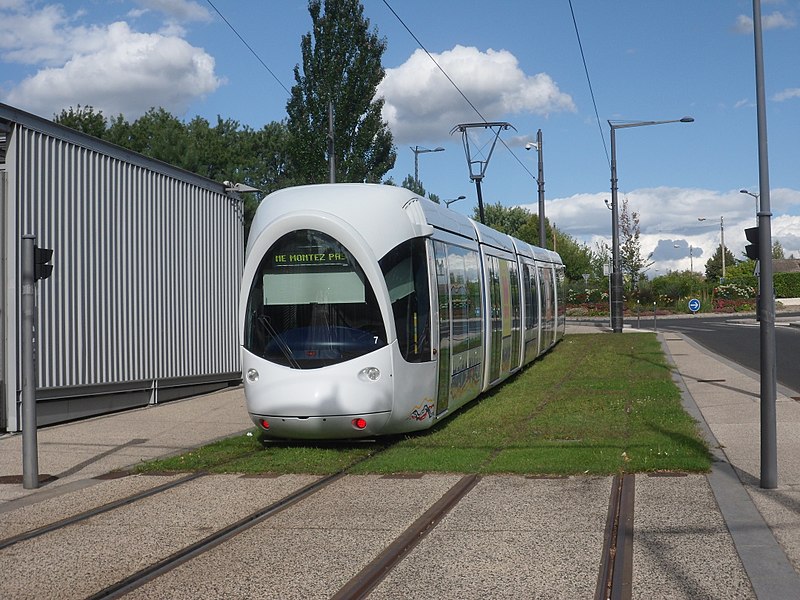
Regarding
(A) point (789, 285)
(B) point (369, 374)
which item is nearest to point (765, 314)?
(B) point (369, 374)

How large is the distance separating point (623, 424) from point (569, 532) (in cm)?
589

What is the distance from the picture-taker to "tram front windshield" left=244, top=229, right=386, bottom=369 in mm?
10883

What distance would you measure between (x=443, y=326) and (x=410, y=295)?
3.73 ft

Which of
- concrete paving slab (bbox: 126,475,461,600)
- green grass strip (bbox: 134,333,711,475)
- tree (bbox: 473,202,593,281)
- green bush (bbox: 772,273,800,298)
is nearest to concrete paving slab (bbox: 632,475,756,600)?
green grass strip (bbox: 134,333,711,475)

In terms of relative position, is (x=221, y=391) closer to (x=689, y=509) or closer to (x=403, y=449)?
(x=403, y=449)

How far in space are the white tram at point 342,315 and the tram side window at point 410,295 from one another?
1 centimetres

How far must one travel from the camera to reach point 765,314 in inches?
337

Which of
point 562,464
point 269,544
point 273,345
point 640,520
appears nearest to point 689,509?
point 640,520

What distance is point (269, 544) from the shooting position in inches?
273

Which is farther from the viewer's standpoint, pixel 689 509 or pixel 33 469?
pixel 33 469

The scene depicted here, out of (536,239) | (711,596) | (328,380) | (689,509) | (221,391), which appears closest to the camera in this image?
(711,596)

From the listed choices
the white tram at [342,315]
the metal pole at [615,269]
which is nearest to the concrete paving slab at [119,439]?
the white tram at [342,315]

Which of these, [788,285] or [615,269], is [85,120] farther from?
[788,285]

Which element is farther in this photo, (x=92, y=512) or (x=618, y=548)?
(x=92, y=512)
